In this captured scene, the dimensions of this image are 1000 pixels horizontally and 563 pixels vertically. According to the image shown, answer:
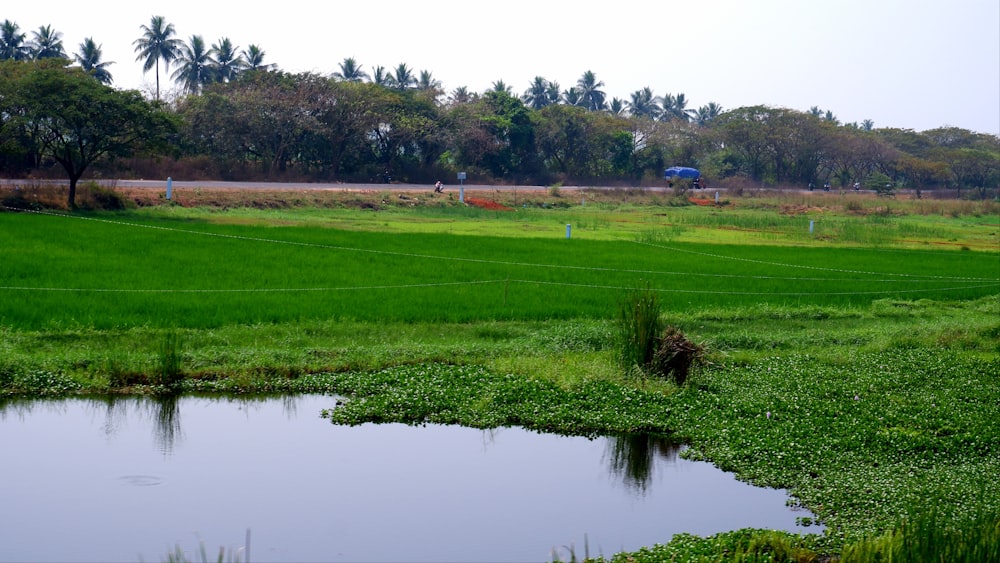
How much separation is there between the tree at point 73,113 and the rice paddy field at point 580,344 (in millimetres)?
4046

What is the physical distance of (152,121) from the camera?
30.0 m

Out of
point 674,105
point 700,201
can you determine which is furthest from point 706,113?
point 700,201

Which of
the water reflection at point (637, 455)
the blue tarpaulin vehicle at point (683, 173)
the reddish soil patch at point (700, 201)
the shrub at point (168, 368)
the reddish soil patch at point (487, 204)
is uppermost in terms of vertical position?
the blue tarpaulin vehicle at point (683, 173)

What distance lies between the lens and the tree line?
96.6 feet

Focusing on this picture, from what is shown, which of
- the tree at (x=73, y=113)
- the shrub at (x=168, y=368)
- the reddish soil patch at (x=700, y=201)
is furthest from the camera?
the reddish soil patch at (x=700, y=201)

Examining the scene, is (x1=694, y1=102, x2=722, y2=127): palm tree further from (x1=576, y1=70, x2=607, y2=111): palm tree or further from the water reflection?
the water reflection

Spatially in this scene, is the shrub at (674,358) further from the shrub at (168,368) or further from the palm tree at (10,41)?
the palm tree at (10,41)

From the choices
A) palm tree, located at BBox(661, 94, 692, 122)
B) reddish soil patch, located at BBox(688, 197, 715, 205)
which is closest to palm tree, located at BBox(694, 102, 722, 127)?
palm tree, located at BBox(661, 94, 692, 122)

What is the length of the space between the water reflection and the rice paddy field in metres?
0.19

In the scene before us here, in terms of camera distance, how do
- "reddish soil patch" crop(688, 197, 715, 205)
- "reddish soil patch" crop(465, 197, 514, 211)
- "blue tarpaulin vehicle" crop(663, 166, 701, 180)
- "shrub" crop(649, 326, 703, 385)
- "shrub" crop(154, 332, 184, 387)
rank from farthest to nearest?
"blue tarpaulin vehicle" crop(663, 166, 701, 180) → "reddish soil patch" crop(688, 197, 715, 205) → "reddish soil patch" crop(465, 197, 514, 211) → "shrub" crop(649, 326, 703, 385) → "shrub" crop(154, 332, 184, 387)

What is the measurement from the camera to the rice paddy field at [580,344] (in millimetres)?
7984

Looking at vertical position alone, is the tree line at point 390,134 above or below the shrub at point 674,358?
above

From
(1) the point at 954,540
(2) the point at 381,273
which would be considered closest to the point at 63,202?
(2) the point at 381,273

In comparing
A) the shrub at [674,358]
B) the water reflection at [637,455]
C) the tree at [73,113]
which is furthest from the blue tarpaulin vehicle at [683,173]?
the water reflection at [637,455]
